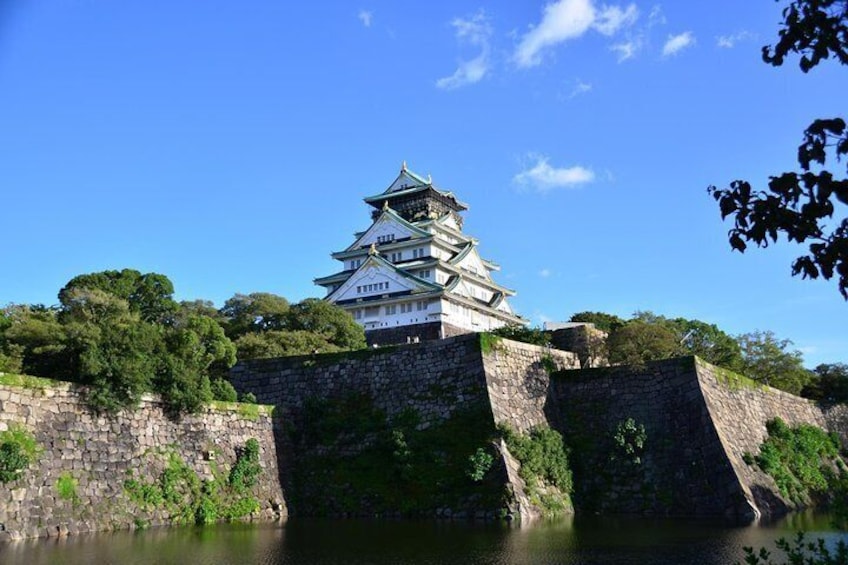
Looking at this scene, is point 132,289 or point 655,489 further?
point 132,289

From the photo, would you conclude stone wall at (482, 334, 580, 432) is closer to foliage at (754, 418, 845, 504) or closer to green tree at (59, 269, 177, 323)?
foliage at (754, 418, 845, 504)

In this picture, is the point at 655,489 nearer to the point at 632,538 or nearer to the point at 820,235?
the point at 632,538

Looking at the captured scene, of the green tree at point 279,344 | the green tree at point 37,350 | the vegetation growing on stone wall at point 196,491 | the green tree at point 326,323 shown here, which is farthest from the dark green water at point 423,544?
the green tree at point 326,323

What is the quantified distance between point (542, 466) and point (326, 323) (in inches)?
693

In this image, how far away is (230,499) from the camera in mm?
21156

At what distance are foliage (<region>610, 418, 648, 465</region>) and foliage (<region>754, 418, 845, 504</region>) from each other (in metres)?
4.17

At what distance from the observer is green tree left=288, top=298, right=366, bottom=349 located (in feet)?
124

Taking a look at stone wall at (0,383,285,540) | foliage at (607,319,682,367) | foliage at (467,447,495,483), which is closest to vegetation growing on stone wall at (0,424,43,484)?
stone wall at (0,383,285,540)

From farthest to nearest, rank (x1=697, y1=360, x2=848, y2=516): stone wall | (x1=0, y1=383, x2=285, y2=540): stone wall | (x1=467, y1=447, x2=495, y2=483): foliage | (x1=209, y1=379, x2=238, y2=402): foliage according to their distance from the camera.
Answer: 1. (x1=209, y1=379, x2=238, y2=402): foliage
2. (x1=697, y1=360, x2=848, y2=516): stone wall
3. (x1=467, y1=447, x2=495, y2=483): foliage
4. (x1=0, y1=383, x2=285, y2=540): stone wall

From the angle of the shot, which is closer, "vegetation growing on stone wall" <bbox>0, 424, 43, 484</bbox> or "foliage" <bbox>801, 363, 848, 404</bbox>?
"vegetation growing on stone wall" <bbox>0, 424, 43, 484</bbox>

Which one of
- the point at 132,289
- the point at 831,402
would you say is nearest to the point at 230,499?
the point at 132,289

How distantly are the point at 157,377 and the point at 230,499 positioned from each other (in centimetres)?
399

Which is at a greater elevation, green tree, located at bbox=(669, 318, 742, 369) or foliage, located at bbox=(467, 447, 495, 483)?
green tree, located at bbox=(669, 318, 742, 369)

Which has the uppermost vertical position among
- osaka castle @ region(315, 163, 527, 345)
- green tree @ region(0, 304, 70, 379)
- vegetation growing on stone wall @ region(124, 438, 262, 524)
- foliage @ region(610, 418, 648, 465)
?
osaka castle @ region(315, 163, 527, 345)
